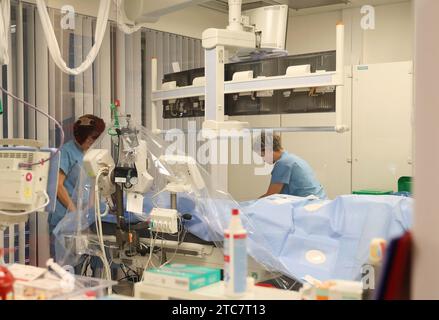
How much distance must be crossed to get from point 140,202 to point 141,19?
1.34 m

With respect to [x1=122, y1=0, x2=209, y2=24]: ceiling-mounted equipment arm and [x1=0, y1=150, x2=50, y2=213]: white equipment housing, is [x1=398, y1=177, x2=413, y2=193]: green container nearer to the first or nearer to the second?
[x1=122, y1=0, x2=209, y2=24]: ceiling-mounted equipment arm

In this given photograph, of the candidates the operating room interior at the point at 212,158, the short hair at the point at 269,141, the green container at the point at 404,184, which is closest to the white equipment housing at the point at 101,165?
the operating room interior at the point at 212,158

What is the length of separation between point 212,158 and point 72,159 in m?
1.24

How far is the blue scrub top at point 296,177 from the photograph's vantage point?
3592 mm

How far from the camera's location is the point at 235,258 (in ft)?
4.25

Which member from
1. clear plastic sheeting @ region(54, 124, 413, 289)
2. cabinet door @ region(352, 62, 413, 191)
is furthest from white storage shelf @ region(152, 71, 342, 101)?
cabinet door @ region(352, 62, 413, 191)

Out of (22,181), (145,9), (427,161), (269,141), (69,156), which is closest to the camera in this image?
(427,161)

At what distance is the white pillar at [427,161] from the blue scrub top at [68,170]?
2.61 meters

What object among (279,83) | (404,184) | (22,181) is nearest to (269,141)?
(279,83)

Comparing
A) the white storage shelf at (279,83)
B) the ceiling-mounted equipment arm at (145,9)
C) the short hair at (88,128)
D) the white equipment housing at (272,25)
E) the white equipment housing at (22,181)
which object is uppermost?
the ceiling-mounted equipment arm at (145,9)

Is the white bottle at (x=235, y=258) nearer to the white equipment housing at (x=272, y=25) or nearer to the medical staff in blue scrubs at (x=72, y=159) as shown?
the white equipment housing at (x=272, y=25)

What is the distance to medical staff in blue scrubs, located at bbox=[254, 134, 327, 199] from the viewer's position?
359cm

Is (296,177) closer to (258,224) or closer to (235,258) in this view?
(258,224)
